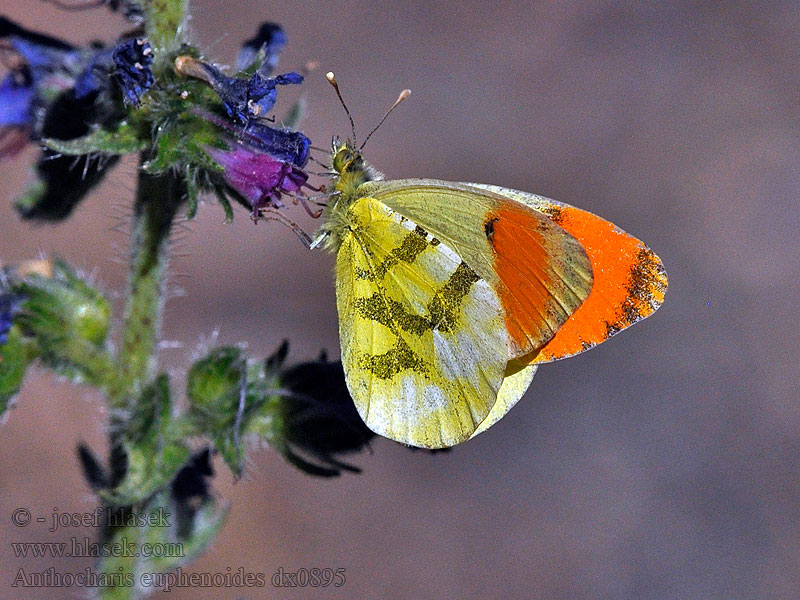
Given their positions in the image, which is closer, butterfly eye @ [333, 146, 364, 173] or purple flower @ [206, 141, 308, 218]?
purple flower @ [206, 141, 308, 218]

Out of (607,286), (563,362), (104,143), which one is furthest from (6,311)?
(563,362)

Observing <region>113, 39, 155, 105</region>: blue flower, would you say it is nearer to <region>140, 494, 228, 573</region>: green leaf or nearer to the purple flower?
the purple flower

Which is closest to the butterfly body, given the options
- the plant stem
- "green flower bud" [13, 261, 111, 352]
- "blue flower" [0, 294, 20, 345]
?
the plant stem

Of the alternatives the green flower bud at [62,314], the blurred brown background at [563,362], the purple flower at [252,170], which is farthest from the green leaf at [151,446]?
the blurred brown background at [563,362]

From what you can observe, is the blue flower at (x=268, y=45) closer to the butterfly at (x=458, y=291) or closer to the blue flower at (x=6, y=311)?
the butterfly at (x=458, y=291)

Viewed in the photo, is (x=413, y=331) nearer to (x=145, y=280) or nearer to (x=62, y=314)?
(x=145, y=280)
